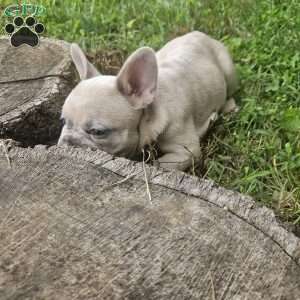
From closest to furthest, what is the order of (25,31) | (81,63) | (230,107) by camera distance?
(81,63)
(25,31)
(230,107)

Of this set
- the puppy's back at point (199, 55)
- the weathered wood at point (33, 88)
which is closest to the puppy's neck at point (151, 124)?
the weathered wood at point (33, 88)

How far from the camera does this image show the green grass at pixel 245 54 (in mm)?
3131

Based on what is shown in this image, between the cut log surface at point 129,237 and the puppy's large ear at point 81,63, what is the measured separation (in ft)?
3.28

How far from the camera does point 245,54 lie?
168 inches

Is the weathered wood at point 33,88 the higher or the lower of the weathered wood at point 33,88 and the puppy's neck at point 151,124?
the higher

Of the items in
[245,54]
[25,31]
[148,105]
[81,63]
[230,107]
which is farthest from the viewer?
[245,54]

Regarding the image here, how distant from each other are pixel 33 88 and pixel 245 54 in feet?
5.43

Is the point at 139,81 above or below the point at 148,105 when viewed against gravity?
above

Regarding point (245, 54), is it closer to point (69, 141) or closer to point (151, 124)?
point (151, 124)

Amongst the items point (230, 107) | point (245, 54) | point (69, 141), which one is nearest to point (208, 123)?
point (230, 107)

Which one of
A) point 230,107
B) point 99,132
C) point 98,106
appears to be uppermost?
point 98,106

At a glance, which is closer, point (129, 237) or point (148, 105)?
point (129, 237)

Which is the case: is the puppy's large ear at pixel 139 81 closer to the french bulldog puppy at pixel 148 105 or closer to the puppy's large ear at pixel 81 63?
the french bulldog puppy at pixel 148 105

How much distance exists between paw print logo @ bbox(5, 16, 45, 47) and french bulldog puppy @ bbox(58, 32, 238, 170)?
1.33 ft
